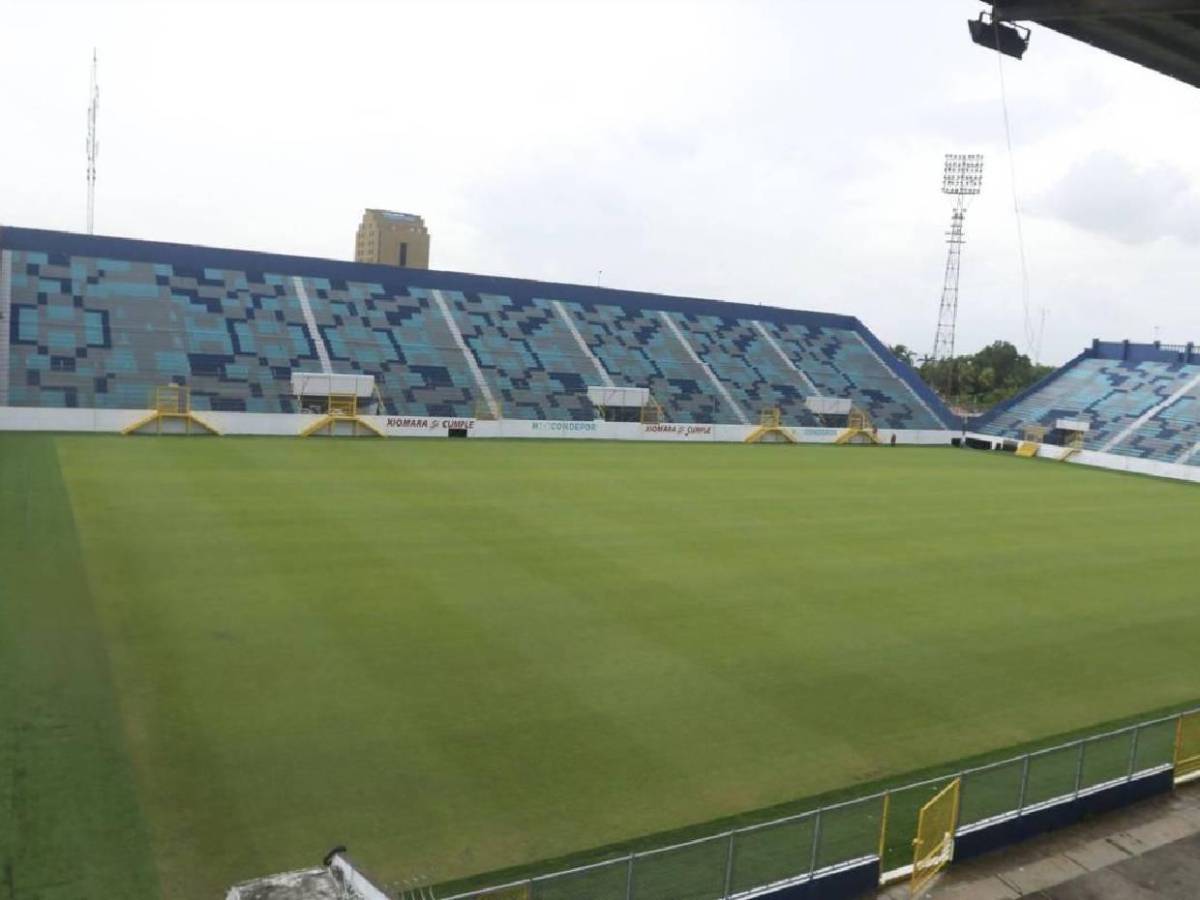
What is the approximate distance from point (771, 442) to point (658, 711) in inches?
1524

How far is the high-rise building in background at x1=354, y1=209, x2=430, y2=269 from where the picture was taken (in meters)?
116

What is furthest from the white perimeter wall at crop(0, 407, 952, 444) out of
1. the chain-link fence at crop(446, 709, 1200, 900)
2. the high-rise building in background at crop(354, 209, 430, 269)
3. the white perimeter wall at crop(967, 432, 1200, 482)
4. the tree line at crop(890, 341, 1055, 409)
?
the high-rise building in background at crop(354, 209, 430, 269)

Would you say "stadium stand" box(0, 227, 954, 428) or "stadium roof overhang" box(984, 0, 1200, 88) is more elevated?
"stadium roof overhang" box(984, 0, 1200, 88)

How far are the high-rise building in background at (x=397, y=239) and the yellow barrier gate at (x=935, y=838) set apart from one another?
109 metres

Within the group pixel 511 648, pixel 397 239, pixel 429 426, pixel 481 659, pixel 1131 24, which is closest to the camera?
pixel 1131 24

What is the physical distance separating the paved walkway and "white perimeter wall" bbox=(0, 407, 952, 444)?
35026 mm

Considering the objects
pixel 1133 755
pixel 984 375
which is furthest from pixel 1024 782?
pixel 984 375

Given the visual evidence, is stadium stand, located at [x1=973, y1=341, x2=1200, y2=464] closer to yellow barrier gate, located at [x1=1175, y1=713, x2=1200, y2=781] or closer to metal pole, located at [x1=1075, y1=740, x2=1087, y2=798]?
yellow barrier gate, located at [x1=1175, y1=713, x2=1200, y2=781]

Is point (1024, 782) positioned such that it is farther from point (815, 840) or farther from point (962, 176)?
point (962, 176)

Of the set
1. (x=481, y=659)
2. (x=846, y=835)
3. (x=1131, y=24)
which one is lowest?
(x=481, y=659)

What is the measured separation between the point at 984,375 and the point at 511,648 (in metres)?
95.8

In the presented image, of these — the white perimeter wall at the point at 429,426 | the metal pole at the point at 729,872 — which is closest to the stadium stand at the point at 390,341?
the white perimeter wall at the point at 429,426

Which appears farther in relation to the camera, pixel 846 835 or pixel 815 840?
pixel 846 835

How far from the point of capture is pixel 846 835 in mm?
9789
